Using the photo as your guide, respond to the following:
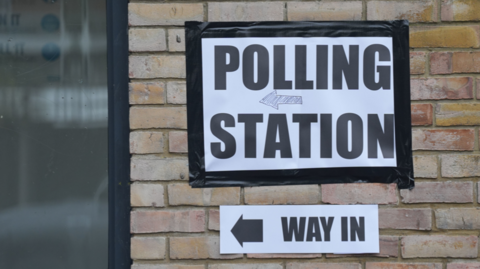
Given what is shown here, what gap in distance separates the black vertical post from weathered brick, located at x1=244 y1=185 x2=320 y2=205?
51 centimetres

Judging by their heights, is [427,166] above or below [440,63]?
below

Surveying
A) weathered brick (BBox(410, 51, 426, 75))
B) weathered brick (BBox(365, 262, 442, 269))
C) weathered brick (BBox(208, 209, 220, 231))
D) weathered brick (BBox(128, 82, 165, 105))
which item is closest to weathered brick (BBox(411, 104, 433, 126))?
weathered brick (BBox(410, 51, 426, 75))

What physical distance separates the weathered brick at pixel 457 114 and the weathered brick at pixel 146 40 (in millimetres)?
1147

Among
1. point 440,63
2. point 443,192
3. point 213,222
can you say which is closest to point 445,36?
point 440,63

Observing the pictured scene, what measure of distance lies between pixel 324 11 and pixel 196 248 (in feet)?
3.59

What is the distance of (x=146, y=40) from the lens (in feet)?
4.73

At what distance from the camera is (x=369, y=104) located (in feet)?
4.75

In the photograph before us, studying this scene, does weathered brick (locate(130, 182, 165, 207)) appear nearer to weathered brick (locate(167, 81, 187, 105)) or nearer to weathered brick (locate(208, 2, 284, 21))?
weathered brick (locate(167, 81, 187, 105))

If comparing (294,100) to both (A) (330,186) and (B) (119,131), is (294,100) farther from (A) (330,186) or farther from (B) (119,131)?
(B) (119,131)

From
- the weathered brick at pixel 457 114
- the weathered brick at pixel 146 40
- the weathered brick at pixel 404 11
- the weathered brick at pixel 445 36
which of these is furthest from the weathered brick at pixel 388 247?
the weathered brick at pixel 146 40

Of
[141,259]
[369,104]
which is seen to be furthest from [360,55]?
[141,259]

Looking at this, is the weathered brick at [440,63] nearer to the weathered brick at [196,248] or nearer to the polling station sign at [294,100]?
the polling station sign at [294,100]

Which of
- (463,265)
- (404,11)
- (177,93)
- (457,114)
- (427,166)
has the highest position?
(404,11)

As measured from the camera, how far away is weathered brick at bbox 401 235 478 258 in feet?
4.75
